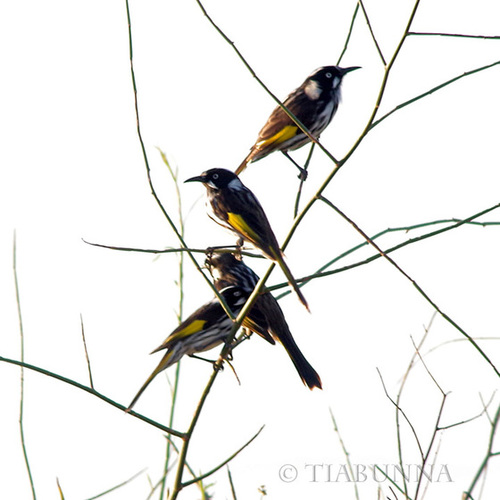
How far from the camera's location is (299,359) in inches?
248

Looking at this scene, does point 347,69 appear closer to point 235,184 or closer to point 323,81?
point 323,81

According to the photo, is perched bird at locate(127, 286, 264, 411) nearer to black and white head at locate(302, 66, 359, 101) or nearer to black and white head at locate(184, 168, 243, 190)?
black and white head at locate(184, 168, 243, 190)

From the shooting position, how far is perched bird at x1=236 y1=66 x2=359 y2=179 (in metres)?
7.42

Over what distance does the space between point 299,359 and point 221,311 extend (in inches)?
30.5

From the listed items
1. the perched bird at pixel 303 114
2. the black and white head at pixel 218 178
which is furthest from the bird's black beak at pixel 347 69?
the black and white head at pixel 218 178

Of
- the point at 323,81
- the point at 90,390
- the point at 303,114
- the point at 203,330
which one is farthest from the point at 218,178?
the point at 90,390

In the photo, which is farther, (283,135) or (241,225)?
(283,135)

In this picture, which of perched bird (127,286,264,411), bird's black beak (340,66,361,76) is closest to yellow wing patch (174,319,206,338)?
perched bird (127,286,264,411)

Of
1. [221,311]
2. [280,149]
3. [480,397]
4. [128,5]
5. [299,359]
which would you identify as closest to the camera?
[128,5]

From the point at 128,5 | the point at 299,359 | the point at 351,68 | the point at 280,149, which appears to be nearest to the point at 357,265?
the point at 128,5

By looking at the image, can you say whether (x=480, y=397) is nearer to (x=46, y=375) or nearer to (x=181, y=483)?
(x=181, y=483)

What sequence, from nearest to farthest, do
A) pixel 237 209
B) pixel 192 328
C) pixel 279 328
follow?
1. pixel 192 328
2. pixel 279 328
3. pixel 237 209

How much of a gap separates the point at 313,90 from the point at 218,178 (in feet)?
4.50

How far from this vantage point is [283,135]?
741cm
